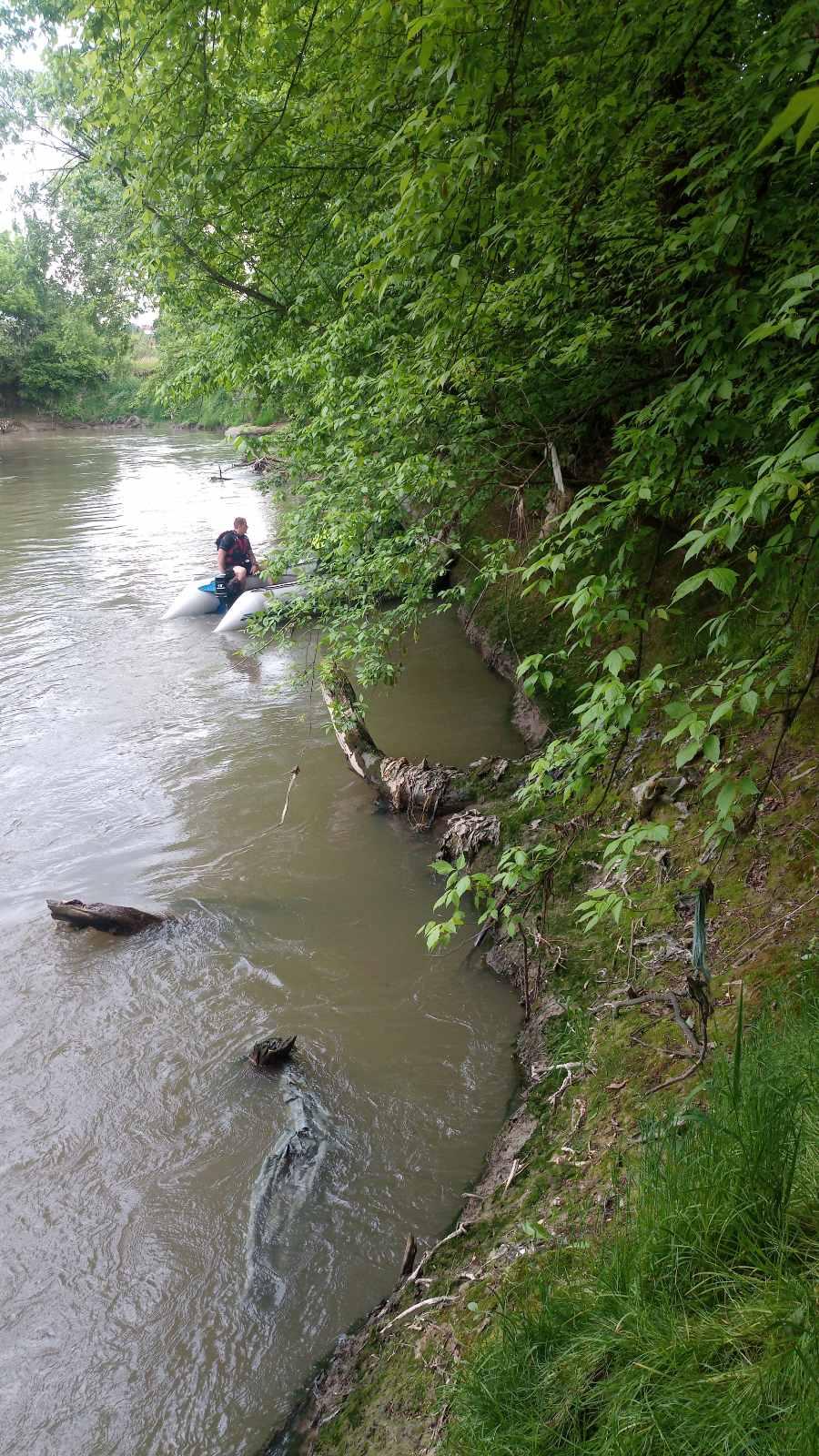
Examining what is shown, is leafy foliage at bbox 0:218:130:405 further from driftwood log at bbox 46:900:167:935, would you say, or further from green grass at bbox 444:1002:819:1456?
green grass at bbox 444:1002:819:1456

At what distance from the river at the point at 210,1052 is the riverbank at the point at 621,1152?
1.01ft

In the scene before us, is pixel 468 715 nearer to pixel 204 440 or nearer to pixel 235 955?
pixel 235 955

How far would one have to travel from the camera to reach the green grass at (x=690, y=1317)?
1.45 meters

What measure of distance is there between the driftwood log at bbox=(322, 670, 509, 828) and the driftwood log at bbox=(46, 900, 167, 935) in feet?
6.34

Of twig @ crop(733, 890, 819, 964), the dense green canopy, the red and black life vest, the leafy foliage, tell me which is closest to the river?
twig @ crop(733, 890, 819, 964)

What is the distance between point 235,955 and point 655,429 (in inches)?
146

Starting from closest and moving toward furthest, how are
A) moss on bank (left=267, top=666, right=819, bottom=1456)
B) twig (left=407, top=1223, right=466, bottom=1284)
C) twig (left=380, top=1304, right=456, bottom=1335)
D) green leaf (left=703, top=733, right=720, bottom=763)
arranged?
moss on bank (left=267, top=666, right=819, bottom=1456) < green leaf (left=703, top=733, right=720, bottom=763) < twig (left=380, top=1304, right=456, bottom=1335) < twig (left=407, top=1223, right=466, bottom=1284)

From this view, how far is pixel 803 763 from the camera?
132 inches

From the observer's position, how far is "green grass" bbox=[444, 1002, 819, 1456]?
145 cm

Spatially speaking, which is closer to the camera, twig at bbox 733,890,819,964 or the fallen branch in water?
the fallen branch in water

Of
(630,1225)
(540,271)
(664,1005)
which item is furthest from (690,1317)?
(540,271)

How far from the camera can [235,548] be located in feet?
38.8

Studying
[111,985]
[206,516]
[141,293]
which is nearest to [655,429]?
[111,985]

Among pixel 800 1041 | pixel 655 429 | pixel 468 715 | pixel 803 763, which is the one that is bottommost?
pixel 468 715
